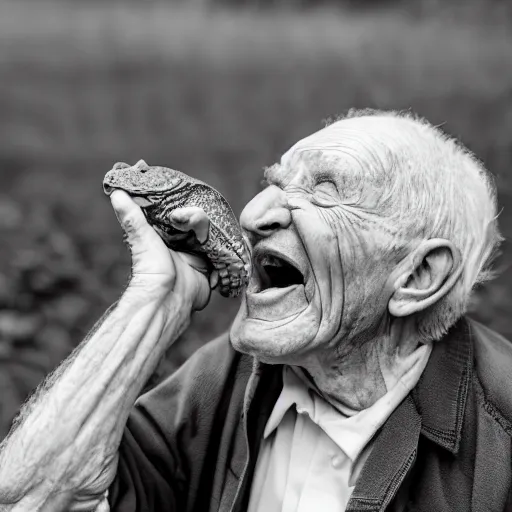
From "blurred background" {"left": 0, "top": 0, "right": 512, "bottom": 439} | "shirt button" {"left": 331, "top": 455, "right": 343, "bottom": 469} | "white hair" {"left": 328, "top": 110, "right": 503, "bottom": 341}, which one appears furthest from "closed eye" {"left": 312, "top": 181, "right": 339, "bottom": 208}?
"blurred background" {"left": 0, "top": 0, "right": 512, "bottom": 439}

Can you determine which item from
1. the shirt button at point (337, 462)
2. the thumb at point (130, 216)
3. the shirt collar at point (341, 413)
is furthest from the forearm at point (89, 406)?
the shirt button at point (337, 462)

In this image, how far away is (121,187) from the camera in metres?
2.10

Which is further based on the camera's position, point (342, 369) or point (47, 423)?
point (342, 369)

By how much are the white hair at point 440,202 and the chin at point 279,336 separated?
10.0 inches

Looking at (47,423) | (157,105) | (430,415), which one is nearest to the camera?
(47,423)

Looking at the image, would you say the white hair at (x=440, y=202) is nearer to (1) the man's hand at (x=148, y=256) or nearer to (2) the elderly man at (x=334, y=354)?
(2) the elderly man at (x=334, y=354)

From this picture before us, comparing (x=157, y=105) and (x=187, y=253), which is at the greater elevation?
(x=187, y=253)

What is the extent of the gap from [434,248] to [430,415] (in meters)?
0.36

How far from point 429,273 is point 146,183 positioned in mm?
653

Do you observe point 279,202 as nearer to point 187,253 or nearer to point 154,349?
point 187,253

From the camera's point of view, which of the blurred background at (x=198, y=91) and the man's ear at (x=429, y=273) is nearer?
the man's ear at (x=429, y=273)

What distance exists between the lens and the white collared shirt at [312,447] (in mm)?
2160

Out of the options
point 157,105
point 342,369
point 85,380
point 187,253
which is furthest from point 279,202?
point 157,105

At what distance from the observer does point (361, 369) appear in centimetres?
221
